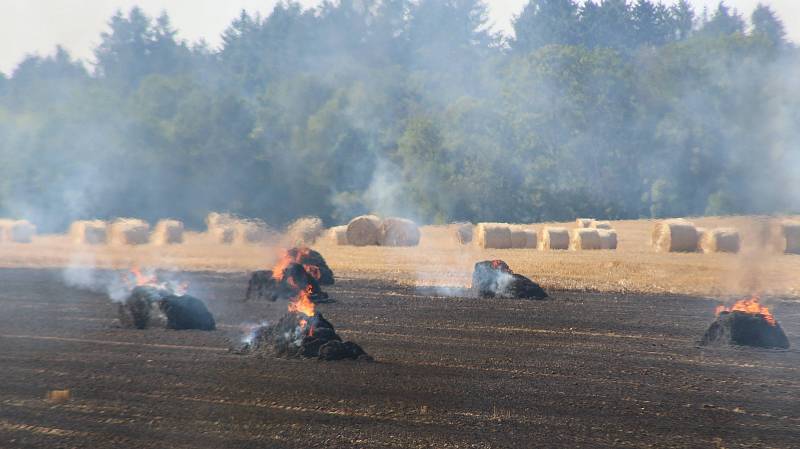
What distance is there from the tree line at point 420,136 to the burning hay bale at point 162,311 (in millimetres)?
21006

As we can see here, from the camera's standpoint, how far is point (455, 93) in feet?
246

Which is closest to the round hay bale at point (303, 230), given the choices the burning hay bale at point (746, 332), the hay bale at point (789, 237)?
the burning hay bale at point (746, 332)

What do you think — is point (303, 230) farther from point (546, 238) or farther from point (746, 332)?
point (746, 332)

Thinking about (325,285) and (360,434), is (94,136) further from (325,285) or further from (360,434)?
(360,434)

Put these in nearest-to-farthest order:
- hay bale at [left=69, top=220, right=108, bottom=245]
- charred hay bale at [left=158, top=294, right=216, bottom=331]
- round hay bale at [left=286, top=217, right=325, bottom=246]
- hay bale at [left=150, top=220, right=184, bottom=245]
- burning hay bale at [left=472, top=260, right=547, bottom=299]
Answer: charred hay bale at [left=158, top=294, right=216, bottom=331] → burning hay bale at [left=472, top=260, right=547, bottom=299] → round hay bale at [left=286, top=217, right=325, bottom=246] → hay bale at [left=150, top=220, right=184, bottom=245] → hay bale at [left=69, top=220, right=108, bottom=245]

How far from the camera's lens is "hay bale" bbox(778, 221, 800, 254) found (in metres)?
37.2

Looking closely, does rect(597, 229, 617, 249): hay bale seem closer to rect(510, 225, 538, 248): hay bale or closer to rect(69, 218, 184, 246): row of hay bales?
rect(510, 225, 538, 248): hay bale

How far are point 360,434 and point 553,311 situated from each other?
38.7 feet

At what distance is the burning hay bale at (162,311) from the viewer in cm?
1842

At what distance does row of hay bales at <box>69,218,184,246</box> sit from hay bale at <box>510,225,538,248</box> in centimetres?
1509

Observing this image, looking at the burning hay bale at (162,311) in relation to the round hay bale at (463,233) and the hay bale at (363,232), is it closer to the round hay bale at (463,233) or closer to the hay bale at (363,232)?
the hay bale at (363,232)

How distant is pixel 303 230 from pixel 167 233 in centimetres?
1076

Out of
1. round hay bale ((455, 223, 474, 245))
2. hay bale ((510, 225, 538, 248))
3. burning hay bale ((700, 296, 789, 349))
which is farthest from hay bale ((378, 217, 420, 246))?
burning hay bale ((700, 296, 789, 349))

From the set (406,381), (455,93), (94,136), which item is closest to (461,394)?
(406,381)
